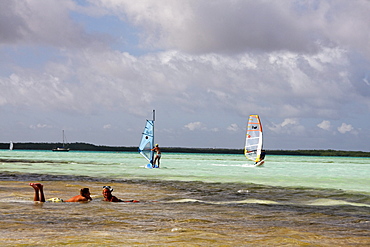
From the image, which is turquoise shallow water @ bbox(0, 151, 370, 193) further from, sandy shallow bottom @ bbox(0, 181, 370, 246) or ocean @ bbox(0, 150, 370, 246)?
sandy shallow bottom @ bbox(0, 181, 370, 246)

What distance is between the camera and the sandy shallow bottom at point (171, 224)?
9.60 metres

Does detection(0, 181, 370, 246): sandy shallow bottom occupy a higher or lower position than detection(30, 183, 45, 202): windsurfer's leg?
lower

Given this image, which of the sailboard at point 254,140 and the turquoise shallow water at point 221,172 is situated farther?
the sailboard at point 254,140

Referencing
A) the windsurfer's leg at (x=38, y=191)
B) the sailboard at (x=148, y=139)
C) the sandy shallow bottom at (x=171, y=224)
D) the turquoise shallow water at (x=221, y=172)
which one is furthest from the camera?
the sailboard at (x=148, y=139)

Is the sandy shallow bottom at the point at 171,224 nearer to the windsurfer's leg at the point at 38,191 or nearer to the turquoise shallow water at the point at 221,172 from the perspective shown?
the windsurfer's leg at the point at 38,191

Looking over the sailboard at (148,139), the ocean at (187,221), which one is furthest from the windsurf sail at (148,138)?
the ocean at (187,221)

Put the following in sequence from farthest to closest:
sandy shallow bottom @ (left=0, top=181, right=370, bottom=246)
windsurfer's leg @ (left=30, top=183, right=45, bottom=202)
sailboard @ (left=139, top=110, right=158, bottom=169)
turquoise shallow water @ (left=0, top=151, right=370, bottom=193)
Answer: sailboard @ (left=139, top=110, right=158, bottom=169), turquoise shallow water @ (left=0, top=151, right=370, bottom=193), windsurfer's leg @ (left=30, top=183, right=45, bottom=202), sandy shallow bottom @ (left=0, top=181, right=370, bottom=246)

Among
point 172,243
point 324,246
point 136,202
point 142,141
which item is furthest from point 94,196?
point 142,141

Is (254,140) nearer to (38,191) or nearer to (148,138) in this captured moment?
(148,138)

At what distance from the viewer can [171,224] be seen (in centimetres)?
1183

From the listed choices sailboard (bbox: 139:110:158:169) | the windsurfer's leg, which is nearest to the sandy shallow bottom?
the windsurfer's leg

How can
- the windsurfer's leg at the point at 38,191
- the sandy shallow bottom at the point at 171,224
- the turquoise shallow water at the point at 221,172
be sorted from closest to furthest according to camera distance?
the sandy shallow bottom at the point at 171,224
the windsurfer's leg at the point at 38,191
the turquoise shallow water at the point at 221,172

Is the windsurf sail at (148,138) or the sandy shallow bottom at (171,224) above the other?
the windsurf sail at (148,138)

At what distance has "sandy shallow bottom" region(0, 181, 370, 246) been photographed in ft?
31.5
